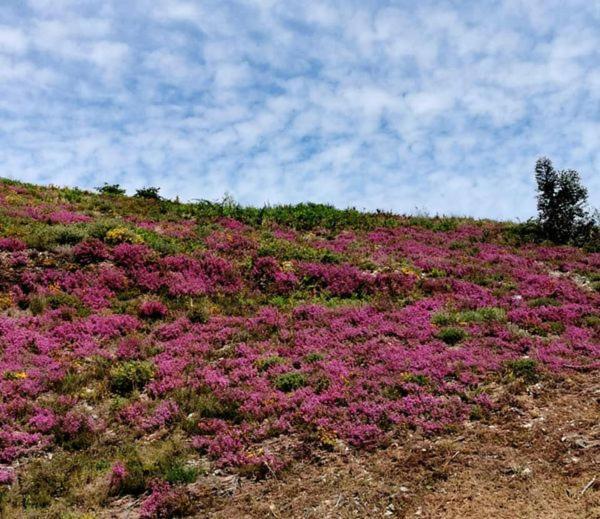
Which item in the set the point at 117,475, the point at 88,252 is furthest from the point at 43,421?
the point at 88,252

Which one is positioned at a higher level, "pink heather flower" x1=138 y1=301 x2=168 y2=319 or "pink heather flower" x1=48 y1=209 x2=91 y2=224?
"pink heather flower" x1=48 y1=209 x2=91 y2=224

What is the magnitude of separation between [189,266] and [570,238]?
73.6 ft

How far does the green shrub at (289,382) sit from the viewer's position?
45.9 ft

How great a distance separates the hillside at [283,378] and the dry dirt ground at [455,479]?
0.04m

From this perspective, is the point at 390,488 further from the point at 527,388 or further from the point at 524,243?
the point at 524,243

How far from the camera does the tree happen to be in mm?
31188

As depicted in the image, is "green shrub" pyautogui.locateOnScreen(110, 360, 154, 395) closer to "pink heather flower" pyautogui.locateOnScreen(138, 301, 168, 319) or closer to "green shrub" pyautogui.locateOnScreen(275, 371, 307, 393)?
"green shrub" pyautogui.locateOnScreen(275, 371, 307, 393)

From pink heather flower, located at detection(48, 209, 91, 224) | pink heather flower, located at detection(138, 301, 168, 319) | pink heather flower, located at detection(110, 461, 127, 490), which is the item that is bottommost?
pink heather flower, located at detection(110, 461, 127, 490)

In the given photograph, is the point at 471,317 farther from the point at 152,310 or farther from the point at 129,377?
the point at 129,377

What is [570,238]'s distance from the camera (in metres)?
31.0

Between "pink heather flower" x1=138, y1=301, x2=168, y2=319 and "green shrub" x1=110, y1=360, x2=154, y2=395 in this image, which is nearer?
"green shrub" x1=110, y1=360, x2=154, y2=395

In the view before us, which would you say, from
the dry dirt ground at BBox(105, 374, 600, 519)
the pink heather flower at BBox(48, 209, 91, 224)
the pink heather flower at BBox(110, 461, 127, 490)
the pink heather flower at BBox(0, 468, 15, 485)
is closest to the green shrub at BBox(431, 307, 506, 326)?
the dry dirt ground at BBox(105, 374, 600, 519)

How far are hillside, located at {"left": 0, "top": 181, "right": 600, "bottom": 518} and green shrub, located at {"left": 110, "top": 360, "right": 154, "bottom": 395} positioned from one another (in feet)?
0.14

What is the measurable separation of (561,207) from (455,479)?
2627 centimetres
